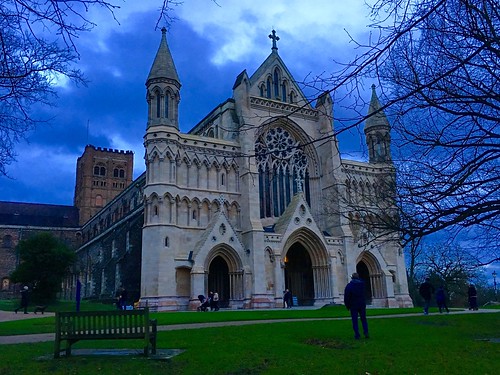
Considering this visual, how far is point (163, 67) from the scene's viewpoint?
35500 millimetres

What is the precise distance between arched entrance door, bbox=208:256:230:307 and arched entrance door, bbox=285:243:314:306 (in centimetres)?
574

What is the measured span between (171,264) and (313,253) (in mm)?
11511

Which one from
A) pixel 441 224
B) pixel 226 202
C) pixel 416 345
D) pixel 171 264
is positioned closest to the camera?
pixel 441 224

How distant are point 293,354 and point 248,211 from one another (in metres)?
25.5

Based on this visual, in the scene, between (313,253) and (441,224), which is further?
(313,253)

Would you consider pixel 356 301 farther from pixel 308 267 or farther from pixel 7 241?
pixel 7 241

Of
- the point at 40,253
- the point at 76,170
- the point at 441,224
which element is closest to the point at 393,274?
the point at 40,253

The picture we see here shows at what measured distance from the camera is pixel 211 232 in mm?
32625

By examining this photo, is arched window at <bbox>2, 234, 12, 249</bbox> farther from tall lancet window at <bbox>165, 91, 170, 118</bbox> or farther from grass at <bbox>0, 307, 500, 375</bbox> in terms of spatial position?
grass at <bbox>0, 307, 500, 375</bbox>

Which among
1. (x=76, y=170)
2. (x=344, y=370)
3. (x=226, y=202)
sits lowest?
(x=344, y=370)

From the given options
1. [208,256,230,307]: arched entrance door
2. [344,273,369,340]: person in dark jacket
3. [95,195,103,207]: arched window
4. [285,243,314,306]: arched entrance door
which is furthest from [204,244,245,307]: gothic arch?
[95,195,103,207]: arched window

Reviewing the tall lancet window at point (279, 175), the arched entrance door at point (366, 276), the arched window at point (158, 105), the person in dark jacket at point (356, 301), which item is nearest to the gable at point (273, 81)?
the tall lancet window at point (279, 175)

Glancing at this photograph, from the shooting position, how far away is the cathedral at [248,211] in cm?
3206

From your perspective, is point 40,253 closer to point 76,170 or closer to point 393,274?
point 393,274
